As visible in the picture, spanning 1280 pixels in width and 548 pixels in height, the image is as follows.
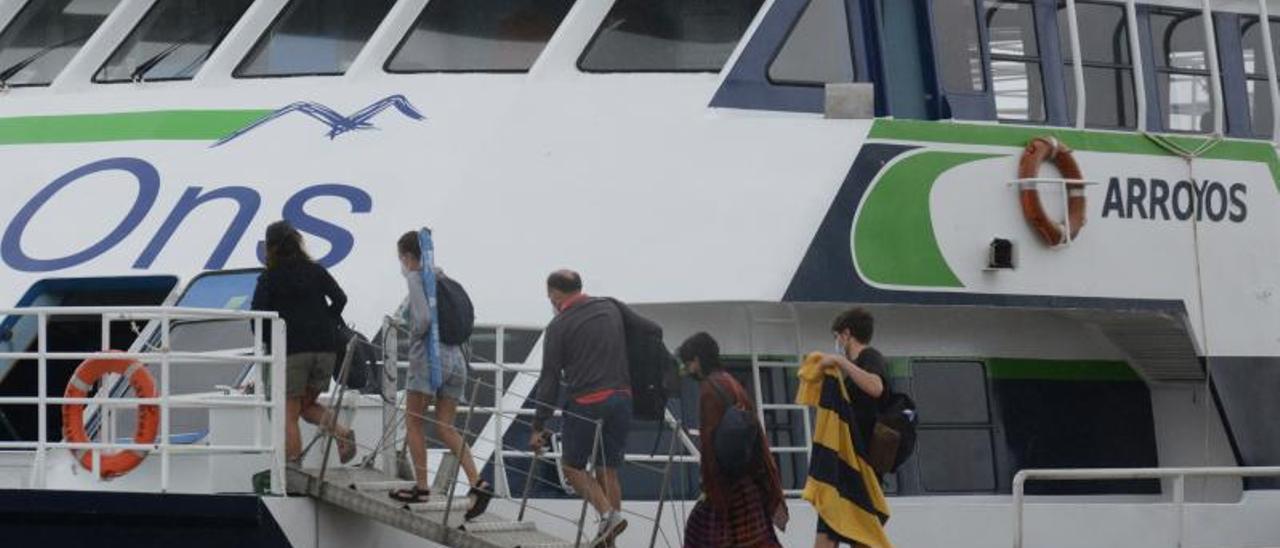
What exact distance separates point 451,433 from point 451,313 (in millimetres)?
537

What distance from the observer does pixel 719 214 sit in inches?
542

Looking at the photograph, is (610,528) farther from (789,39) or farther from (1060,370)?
(1060,370)

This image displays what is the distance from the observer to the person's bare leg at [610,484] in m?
12.1

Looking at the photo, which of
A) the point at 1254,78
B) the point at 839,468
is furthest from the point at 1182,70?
the point at 839,468

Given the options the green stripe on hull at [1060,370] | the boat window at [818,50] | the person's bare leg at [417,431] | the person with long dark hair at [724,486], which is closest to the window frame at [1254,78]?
the green stripe on hull at [1060,370]

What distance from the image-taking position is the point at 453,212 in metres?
13.7

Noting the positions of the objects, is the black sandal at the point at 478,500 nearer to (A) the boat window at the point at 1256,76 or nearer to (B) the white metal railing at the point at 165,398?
(B) the white metal railing at the point at 165,398

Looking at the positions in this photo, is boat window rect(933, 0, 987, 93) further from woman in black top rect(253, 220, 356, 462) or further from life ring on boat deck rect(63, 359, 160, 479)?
life ring on boat deck rect(63, 359, 160, 479)

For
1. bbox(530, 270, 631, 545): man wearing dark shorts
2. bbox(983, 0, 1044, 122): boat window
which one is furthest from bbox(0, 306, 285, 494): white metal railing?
bbox(983, 0, 1044, 122): boat window

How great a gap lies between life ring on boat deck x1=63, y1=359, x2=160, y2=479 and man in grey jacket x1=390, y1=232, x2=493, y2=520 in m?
1.10

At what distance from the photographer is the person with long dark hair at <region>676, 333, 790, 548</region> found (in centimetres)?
1182

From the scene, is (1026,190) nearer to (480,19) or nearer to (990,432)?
(990,432)

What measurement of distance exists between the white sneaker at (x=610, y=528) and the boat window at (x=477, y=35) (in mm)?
3238

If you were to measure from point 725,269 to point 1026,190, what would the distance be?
1928mm
